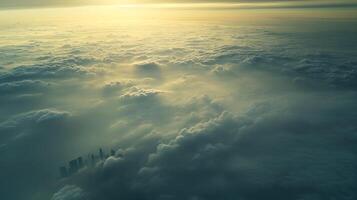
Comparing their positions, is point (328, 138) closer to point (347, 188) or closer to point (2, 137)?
point (347, 188)

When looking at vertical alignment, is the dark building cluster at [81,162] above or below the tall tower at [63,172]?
above

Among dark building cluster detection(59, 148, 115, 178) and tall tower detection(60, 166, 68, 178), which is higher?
dark building cluster detection(59, 148, 115, 178)

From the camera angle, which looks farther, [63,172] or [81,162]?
[63,172]

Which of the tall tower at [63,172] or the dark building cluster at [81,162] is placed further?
the tall tower at [63,172]

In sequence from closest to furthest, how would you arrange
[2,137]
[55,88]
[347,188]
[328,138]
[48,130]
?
[347,188] → [328,138] → [2,137] → [48,130] → [55,88]

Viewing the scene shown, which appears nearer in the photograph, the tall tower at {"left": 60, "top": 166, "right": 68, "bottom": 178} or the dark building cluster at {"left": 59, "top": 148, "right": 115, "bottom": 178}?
the dark building cluster at {"left": 59, "top": 148, "right": 115, "bottom": 178}

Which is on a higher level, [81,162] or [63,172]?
[81,162]

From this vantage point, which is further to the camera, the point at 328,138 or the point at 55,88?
the point at 55,88

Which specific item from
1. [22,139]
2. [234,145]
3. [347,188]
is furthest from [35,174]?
[347,188]
